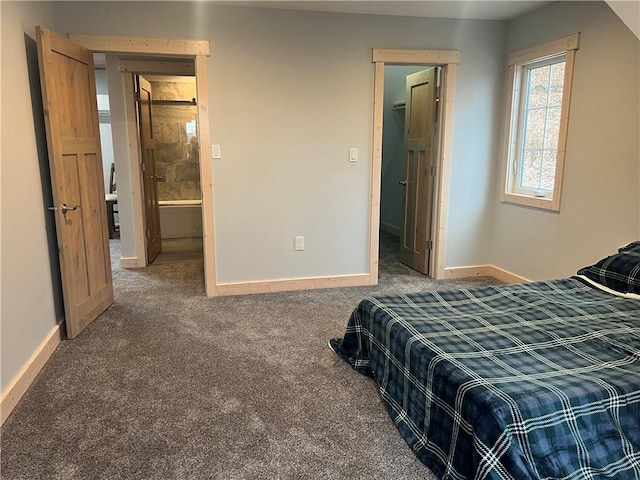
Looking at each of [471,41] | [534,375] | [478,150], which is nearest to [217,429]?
[534,375]

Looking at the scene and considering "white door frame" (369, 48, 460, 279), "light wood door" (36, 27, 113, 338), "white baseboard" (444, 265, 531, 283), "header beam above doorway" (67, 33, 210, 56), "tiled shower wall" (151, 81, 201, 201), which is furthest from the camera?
"tiled shower wall" (151, 81, 201, 201)

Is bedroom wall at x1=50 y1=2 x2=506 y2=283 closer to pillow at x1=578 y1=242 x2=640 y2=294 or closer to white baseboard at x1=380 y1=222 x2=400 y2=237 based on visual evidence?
pillow at x1=578 y1=242 x2=640 y2=294

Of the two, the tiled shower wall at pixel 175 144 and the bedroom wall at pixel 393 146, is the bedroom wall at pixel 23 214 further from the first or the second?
the bedroom wall at pixel 393 146

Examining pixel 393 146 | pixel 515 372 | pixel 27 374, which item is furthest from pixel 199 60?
pixel 393 146

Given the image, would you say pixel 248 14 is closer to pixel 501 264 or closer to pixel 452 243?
pixel 452 243

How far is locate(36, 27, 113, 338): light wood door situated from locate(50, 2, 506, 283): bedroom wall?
0.59 meters

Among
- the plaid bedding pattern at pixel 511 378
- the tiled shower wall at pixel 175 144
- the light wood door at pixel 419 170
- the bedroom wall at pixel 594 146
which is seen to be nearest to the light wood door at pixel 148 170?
the tiled shower wall at pixel 175 144

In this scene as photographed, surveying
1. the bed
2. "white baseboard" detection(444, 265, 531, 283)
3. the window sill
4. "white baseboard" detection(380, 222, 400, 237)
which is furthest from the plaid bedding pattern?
"white baseboard" detection(380, 222, 400, 237)

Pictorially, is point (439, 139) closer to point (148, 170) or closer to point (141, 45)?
point (141, 45)

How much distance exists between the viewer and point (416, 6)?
12.3 ft

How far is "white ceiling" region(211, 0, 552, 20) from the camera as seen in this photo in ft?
11.9

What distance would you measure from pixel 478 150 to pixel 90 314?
3.61 meters

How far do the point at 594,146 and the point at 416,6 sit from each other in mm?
1744

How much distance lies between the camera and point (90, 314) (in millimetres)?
3377
